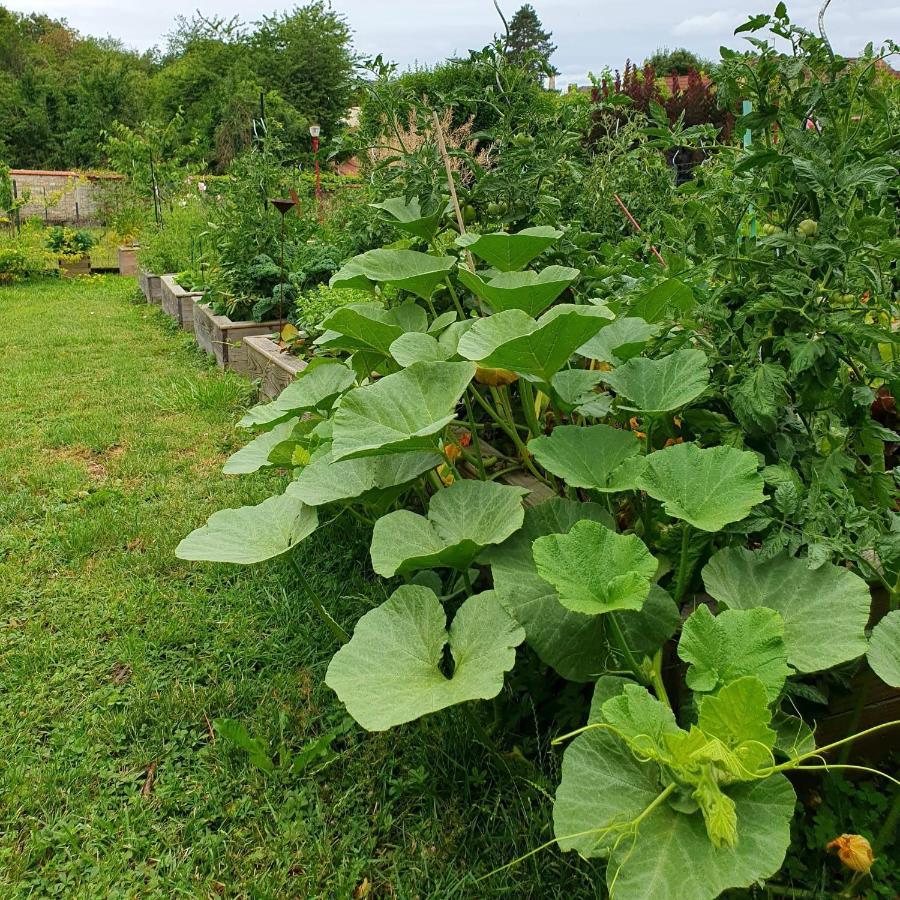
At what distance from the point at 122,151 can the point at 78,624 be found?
1137cm

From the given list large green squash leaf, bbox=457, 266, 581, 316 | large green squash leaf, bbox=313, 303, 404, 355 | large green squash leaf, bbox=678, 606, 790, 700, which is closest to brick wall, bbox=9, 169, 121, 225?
large green squash leaf, bbox=313, 303, 404, 355

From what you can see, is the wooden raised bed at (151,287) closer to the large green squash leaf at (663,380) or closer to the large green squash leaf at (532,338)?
the large green squash leaf at (532,338)

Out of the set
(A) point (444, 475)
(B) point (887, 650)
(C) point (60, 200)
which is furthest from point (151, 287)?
(C) point (60, 200)

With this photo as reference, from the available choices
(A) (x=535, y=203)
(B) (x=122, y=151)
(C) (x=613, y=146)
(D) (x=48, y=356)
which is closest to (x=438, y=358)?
(A) (x=535, y=203)

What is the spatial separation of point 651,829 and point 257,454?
4.66ft

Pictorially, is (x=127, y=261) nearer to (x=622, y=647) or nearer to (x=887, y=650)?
(x=622, y=647)

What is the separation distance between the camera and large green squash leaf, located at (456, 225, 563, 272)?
167 centimetres

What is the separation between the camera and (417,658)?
114 centimetres

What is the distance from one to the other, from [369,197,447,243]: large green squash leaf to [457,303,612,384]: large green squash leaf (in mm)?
709

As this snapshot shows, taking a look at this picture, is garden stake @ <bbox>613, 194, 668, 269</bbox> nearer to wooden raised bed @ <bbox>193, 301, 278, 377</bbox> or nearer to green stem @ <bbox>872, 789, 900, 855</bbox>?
green stem @ <bbox>872, 789, 900, 855</bbox>

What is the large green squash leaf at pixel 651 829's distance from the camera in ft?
2.62

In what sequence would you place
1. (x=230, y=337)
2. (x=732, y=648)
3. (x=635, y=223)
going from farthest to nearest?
(x=230, y=337), (x=635, y=223), (x=732, y=648)

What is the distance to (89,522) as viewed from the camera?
92.8 inches

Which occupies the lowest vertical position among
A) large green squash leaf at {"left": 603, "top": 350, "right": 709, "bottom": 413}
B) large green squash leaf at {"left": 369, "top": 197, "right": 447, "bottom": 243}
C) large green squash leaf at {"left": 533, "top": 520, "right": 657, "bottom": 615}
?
large green squash leaf at {"left": 533, "top": 520, "right": 657, "bottom": 615}
